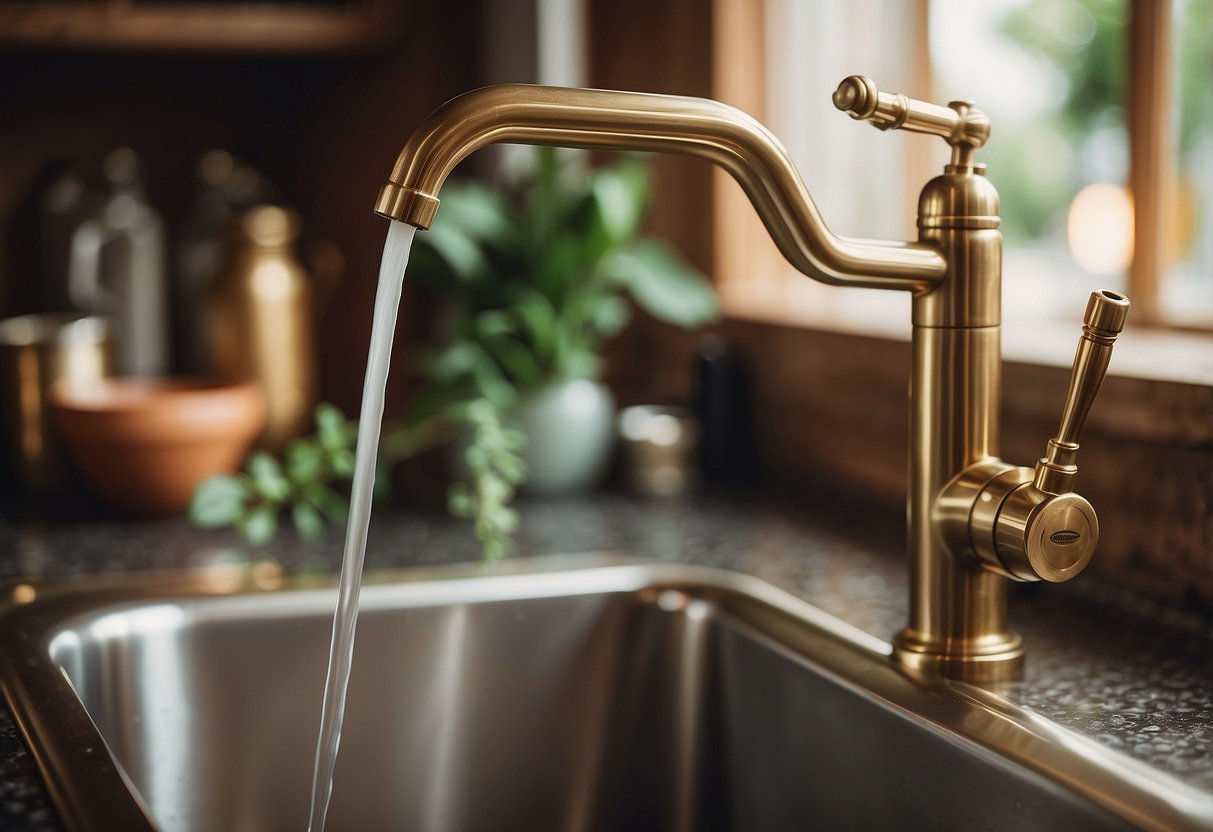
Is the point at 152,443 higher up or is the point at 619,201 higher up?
the point at 619,201

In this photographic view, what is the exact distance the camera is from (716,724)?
0.87 meters

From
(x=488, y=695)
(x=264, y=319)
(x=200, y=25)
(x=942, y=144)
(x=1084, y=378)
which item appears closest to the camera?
(x=1084, y=378)

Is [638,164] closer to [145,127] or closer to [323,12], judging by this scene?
[323,12]

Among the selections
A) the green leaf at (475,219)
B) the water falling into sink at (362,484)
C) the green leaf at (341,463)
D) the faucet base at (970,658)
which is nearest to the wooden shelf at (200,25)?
the green leaf at (475,219)

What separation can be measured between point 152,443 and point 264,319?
1.21 ft

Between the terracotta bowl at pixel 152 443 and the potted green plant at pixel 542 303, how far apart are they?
0.16 m

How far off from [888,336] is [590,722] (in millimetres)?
443

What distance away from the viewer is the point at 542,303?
128 cm

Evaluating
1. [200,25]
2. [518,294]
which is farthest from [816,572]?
[200,25]

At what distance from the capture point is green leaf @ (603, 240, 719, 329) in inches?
51.1

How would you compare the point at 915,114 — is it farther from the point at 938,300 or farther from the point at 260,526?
the point at 260,526

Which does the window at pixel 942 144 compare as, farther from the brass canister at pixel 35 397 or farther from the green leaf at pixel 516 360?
the brass canister at pixel 35 397

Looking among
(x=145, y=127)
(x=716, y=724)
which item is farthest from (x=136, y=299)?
(x=716, y=724)

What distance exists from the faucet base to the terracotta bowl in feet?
2.51
